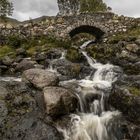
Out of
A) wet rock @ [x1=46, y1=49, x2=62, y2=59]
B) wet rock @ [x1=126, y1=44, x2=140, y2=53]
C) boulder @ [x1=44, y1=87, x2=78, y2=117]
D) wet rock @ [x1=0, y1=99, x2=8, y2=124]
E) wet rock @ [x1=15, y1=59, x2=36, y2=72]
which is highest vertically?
wet rock @ [x1=126, y1=44, x2=140, y2=53]

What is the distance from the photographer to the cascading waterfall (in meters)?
9.85

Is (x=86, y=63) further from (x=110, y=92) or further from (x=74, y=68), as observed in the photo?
(x=110, y=92)

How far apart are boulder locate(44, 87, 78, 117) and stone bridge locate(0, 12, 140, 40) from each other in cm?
1279

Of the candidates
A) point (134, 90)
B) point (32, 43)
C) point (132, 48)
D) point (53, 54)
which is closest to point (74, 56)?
point (53, 54)

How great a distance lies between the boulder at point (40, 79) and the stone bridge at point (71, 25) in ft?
36.0

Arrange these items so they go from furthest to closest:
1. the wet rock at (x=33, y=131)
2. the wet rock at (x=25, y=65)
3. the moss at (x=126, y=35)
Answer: the moss at (x=126, y=35) → the wet rock at (x=25, y=65) → the wet rock at (x=33, y=131)

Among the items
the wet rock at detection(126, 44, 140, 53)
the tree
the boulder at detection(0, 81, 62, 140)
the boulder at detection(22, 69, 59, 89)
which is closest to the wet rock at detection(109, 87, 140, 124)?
the boulder at detection(22, 69, 59, 89)

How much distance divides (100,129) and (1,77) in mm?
6919

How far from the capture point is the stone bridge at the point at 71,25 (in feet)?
75.8

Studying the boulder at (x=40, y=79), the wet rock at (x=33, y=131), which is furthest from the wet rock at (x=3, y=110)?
the boulder at (x=40, y=79)

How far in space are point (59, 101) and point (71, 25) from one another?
46.3ft

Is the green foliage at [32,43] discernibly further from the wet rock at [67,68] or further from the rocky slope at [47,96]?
the wet rock at [67,68]

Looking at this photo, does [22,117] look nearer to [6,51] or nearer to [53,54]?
[53,54]

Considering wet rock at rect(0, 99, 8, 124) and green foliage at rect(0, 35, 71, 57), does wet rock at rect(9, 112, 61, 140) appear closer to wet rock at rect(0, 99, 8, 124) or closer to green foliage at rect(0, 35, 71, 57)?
wet rock at rect(0, 99, 8, 124)
